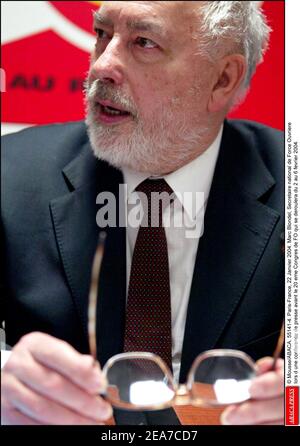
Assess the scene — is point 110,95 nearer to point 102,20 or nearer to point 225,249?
point 102,20

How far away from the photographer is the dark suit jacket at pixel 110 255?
81 centimetres

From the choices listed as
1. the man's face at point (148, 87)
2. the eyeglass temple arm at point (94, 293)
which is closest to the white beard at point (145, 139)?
the man's face at point (148, 87)

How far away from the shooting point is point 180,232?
853mm

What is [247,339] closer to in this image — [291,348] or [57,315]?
[291,348]

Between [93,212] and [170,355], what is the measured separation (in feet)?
0.69

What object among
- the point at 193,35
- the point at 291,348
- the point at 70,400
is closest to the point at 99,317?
the point at 70,400

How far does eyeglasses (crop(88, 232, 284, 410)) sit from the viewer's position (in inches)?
27.3

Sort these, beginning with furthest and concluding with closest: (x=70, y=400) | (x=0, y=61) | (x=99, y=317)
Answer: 1. (x=0, y=61)
2. (x=99, y=317)
3. (x=70, y=400)

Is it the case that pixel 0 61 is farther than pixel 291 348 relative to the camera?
Yes

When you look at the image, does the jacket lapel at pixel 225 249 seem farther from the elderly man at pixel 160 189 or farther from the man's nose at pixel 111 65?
the man's nose at pixel 111 65

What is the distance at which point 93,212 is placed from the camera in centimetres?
83

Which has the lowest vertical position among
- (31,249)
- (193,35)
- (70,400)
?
(70,400)

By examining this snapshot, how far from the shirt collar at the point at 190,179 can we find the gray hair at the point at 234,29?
14cm

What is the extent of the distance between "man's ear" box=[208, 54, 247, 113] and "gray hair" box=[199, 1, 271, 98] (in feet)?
0.03
